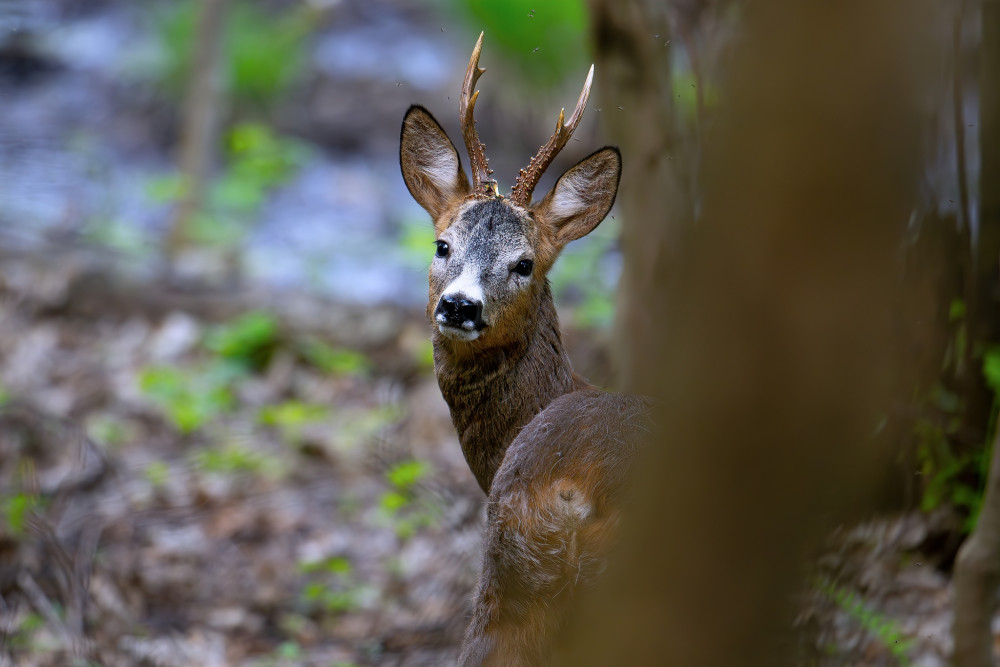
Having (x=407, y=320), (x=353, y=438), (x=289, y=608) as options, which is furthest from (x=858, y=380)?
(x=407, y=320)

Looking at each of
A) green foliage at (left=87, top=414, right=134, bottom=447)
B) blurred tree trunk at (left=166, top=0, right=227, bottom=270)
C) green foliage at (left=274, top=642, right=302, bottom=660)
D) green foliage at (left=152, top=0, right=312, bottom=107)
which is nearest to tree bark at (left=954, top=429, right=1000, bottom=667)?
green foliage at (left=274, top=642, right=302, bottom=660)

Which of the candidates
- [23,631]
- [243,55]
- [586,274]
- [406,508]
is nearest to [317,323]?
[586,274]

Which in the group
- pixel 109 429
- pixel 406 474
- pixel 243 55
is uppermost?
pixel 243 55

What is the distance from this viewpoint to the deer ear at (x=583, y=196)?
10.9ft

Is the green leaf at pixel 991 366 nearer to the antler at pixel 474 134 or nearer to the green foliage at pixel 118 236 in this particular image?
the antler at pixel 474 134

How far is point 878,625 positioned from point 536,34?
23.7ft

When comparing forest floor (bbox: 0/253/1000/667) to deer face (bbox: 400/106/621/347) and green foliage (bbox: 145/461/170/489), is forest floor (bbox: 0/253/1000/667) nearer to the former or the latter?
green foliage (bbox: 145/461/170/489)

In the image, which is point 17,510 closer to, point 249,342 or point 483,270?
point 249,342

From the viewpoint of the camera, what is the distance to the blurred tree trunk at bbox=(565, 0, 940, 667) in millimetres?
1353

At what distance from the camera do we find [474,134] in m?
3.18

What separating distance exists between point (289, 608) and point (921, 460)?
10.1 feet

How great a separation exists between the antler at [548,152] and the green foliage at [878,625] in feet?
4.99

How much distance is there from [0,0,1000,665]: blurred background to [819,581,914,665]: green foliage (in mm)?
22

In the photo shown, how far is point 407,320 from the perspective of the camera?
8281 millimetres
